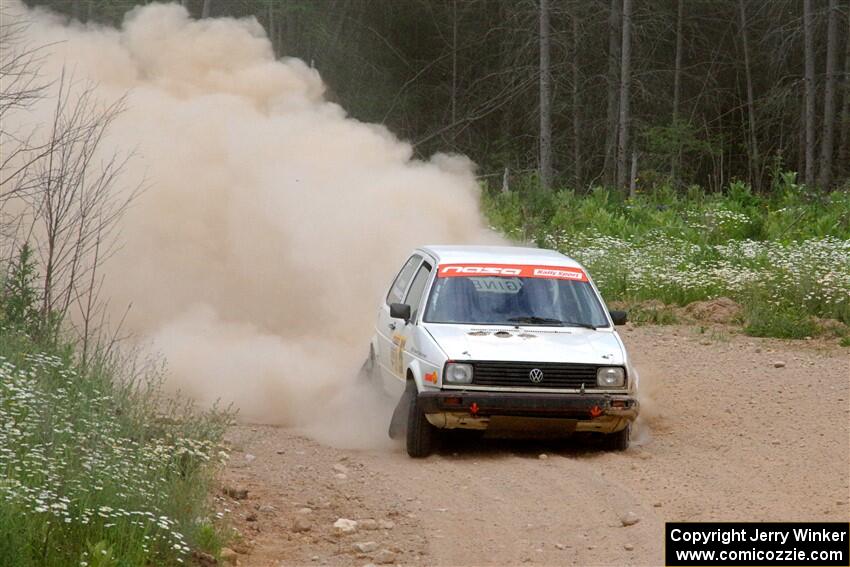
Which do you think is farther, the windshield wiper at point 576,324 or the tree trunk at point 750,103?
the tree trunk at point 750,103

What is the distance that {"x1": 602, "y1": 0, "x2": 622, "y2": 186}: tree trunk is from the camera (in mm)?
39031

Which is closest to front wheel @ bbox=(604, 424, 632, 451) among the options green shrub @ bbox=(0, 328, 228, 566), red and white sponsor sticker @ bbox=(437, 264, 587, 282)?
red and white sponsor sticker @ bbox=(437, 264, 587, 282)

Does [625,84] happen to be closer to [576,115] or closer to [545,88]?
[545,88]

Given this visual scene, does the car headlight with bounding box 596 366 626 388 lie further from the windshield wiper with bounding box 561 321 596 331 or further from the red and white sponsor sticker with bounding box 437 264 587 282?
the red and white sponsor sticker with bounding box 437 264 587 282

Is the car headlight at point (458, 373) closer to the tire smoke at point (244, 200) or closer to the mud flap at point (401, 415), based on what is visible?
the mud flap at point (401, 415)

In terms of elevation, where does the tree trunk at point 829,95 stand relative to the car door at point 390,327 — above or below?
above

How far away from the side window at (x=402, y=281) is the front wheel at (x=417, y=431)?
7.35 ft

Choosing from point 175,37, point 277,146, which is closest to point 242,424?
point 277,146

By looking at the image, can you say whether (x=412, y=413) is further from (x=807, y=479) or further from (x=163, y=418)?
(x=807, y=479)

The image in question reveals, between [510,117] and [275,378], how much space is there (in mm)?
32824

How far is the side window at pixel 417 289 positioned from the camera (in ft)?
37.8

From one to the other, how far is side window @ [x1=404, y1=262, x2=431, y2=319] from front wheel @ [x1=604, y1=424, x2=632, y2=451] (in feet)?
6.54

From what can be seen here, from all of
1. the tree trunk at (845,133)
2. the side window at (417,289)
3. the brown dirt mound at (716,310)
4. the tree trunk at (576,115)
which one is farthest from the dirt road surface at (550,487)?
the tree trunk at (576,115)

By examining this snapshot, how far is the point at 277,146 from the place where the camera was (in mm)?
18719
